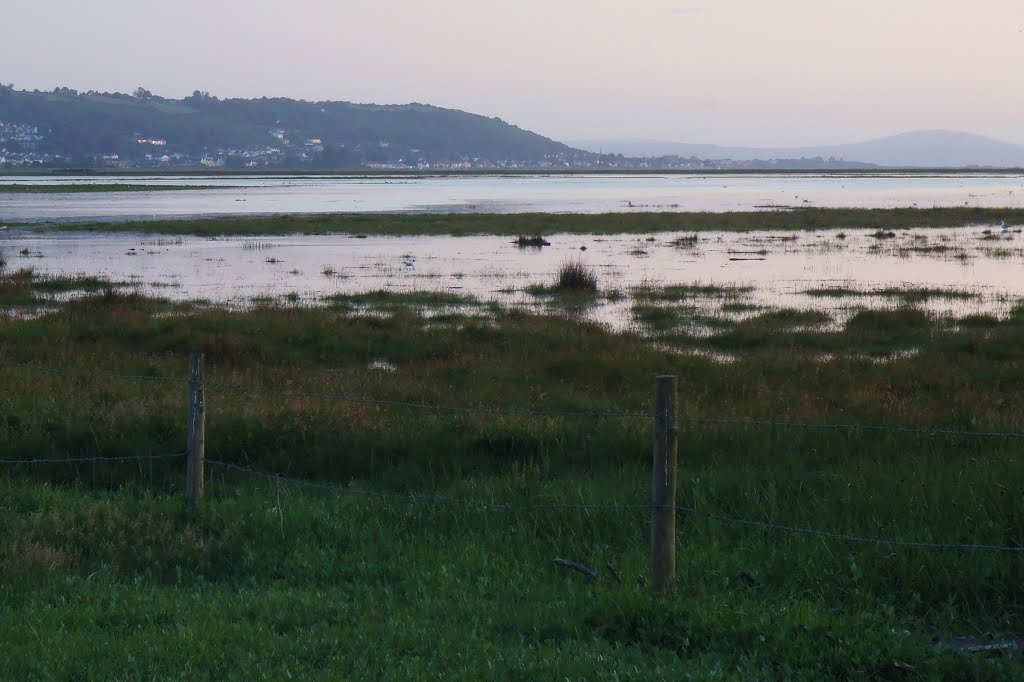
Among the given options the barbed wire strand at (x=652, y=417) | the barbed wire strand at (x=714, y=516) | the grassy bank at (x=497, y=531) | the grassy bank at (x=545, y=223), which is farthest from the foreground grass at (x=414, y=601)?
the grassy bank at (x=545, y=223)

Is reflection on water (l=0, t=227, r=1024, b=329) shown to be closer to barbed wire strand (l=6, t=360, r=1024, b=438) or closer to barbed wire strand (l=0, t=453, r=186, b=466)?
barbed wire strand (l=6, t=360, r=1024, b=438)

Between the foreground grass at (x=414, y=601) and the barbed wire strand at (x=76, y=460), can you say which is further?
the barbed wire strand at (x=76, y=460)

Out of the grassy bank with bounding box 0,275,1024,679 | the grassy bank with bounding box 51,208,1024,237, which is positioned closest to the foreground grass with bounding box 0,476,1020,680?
the grassy bank with bounding box 0,275,1024,679

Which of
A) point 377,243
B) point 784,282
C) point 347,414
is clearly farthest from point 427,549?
point 377,243

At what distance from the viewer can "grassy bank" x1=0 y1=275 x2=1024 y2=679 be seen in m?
6.95

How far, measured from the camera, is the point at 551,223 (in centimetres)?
7412

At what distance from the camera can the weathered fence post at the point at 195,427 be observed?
10.1 m

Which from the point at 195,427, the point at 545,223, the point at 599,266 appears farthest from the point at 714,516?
the point at 545,223

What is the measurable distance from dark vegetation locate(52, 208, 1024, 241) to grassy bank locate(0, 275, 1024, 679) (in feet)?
162

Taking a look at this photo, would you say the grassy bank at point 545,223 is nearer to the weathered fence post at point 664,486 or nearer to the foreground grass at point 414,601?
the foreground grass at point 414,601

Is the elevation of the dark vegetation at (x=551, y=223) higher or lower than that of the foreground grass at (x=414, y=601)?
higher

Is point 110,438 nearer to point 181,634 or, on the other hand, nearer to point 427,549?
point 427,549

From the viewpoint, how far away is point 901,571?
8.17m

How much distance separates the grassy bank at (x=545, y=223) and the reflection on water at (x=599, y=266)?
4.51 meters
